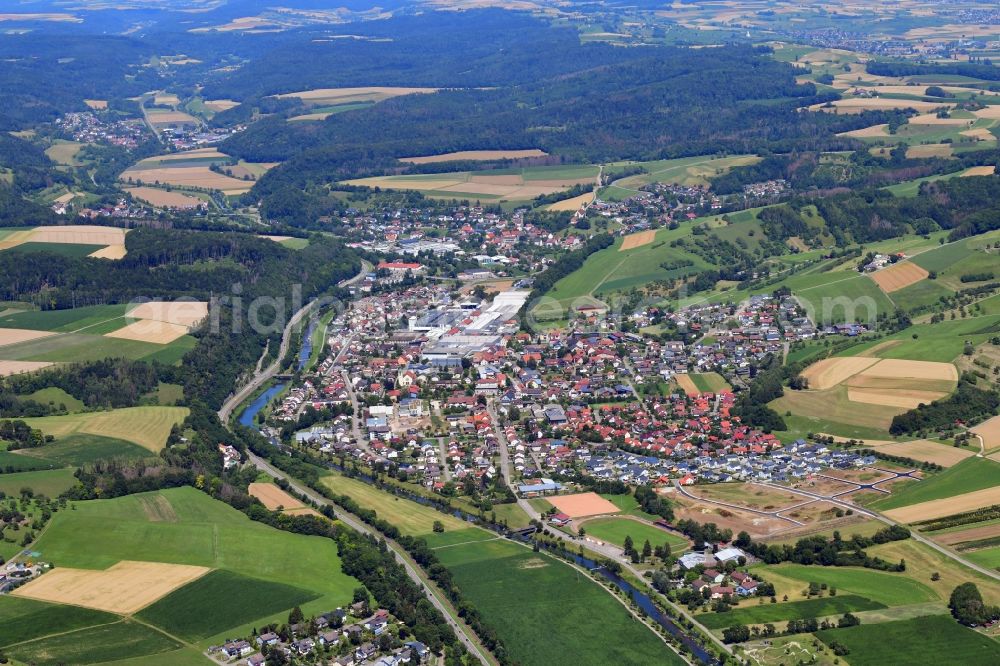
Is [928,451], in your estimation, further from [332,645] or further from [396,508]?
[332,645]

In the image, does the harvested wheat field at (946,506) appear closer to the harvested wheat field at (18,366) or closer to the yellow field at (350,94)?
the harvested wheat field at (18,366)

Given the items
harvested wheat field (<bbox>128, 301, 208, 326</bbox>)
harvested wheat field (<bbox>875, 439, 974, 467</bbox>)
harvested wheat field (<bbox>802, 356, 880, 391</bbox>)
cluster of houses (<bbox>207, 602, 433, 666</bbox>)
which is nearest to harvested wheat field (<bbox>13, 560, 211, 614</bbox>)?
cluster of houses (<bbox>207, 602, 433, 666</bbox>)

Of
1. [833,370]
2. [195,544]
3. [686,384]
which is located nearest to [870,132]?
[833,370]

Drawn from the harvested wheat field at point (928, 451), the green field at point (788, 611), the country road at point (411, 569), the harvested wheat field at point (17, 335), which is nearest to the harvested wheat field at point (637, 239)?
the harvested wheat field at point (17, 335)

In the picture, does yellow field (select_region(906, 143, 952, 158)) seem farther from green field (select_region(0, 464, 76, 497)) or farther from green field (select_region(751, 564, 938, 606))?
green field (select_region(0, 464, 76, 497))

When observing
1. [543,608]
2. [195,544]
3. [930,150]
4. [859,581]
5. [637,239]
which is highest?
Result: [930,150]

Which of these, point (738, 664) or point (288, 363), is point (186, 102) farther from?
point (738, 664)

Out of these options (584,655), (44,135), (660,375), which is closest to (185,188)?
(44,135)
